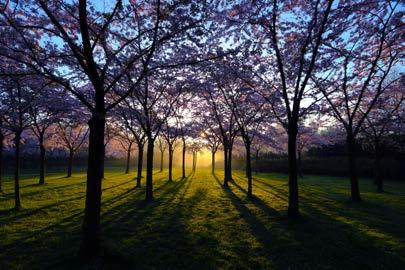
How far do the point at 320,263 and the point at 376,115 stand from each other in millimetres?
21710

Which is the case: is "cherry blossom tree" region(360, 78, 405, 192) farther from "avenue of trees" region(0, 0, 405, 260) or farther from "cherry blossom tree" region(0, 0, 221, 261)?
"cherry blossom tree" region(0, 0, 221, 261)

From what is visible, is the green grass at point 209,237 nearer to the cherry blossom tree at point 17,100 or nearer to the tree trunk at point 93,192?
the tree trunk at point 93,192

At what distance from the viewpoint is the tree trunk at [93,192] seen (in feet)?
21.2

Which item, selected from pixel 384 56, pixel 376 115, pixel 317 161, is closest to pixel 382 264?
pixel 384 56

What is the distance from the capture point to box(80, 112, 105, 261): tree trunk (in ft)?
21.2

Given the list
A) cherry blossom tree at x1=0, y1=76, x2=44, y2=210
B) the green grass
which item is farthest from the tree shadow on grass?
cherry blossom tree at x1=0, y1=76, x2=44, y2=210

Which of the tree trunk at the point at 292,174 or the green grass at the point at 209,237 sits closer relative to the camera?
the green grass at the point at 209,237

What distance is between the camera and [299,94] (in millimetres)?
11133

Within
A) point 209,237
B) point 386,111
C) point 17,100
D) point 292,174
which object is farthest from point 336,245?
point 386,111

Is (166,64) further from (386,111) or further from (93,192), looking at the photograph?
(386,111)

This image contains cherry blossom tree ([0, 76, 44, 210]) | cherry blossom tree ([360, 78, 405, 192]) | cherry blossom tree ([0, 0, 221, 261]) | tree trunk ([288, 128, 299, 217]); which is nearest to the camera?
cherry blossom tree ([0, 0, 221, 261])

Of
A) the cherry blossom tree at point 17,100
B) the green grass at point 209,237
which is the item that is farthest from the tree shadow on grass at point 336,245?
the cherry blossom tree at point 17,100

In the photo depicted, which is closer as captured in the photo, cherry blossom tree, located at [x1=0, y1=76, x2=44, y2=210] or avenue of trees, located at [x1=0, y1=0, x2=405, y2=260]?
avenue of trees, located at [x1=0, y1=0, x2=405, y2=260]

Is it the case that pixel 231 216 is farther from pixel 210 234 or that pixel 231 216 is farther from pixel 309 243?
pixel 309 243
